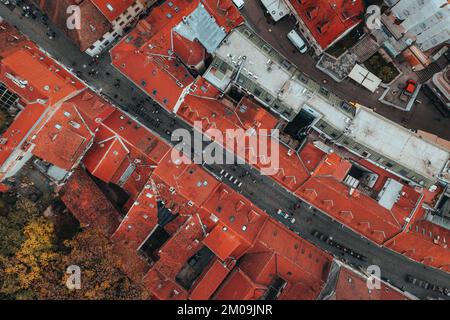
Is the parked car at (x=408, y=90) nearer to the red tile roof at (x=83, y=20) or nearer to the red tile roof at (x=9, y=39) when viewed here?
the red tile roof at (x=83, y=20)

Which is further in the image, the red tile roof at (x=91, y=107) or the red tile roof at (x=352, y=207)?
the red tile roof at (x=352, y=207)

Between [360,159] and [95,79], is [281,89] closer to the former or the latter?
[360,159]

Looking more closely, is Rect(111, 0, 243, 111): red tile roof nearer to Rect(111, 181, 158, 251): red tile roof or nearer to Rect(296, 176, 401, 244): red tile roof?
Rect(111, 181, 158, 251): red tile roof

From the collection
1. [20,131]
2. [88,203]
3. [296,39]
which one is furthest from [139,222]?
[296,39]

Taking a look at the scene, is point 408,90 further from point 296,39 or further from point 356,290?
point 356,290

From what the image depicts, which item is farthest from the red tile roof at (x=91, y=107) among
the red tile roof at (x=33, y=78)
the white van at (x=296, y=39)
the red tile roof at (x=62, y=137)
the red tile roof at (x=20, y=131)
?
the white van at (x=296, y=39)

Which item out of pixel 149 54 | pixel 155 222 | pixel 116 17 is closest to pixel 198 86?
pixel 149 54
